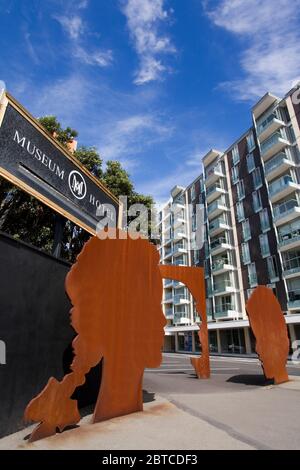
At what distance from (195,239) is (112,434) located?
41.2 metres

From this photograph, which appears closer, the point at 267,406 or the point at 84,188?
the point at 267,406

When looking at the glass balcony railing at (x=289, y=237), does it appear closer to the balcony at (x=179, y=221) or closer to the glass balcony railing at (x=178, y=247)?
the glass balcony railing at (x=178, y=247)

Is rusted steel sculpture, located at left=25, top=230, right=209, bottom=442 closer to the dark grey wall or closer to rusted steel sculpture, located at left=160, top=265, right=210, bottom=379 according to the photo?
the dark grey wall

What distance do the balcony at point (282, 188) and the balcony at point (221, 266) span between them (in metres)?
8.86

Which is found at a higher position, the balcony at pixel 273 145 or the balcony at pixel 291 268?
the balcony at pixel 273 145

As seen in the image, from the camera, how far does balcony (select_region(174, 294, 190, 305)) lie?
1733 inches

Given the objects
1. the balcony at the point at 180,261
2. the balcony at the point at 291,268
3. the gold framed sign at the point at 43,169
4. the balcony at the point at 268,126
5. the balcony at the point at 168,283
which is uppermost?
the balcony at the point at 268,126

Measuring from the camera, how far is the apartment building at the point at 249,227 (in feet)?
95.2

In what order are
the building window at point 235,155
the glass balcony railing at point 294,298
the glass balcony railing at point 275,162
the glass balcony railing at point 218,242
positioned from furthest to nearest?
1. the building window at point 235,155
2. the glass balcony railing at point 218,242
3. the glass balcony railing at point 275,162
4. the glass balcony railing at point 294,298

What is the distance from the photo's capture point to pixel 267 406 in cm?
657

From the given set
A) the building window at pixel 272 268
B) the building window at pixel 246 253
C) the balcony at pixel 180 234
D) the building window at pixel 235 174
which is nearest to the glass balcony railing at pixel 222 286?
the building window at pixel 246 253

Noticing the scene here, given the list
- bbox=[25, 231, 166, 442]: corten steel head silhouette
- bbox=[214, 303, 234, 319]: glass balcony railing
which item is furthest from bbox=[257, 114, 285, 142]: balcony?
bbox=[25, 231, 166, 442]: corten steel head silhouette
